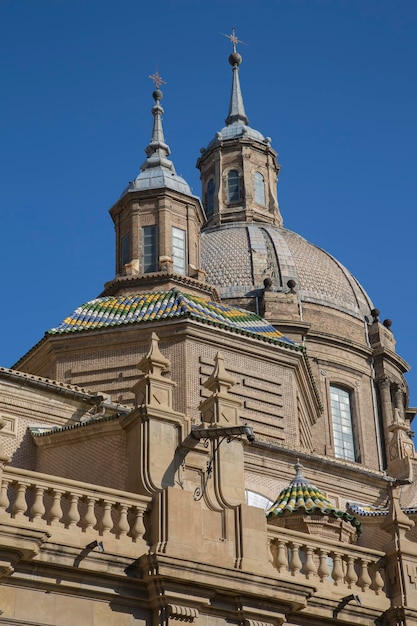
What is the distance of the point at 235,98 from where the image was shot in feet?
184

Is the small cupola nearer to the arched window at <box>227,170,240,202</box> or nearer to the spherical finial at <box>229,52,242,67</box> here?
the arched window at <box>227,170,240,202</box>

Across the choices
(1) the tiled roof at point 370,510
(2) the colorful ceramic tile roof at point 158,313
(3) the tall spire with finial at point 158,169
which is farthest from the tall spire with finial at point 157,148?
(1) the tiled roof at point 370,510

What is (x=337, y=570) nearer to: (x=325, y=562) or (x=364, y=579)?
(x=325, y=562)

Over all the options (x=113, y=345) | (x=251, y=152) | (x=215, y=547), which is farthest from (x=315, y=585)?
(x=251, y=152)

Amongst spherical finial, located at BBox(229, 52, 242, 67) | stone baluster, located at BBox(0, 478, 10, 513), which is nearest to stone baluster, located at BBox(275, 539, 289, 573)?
stone baluster, located at BBox(0, 478, 10, 513)

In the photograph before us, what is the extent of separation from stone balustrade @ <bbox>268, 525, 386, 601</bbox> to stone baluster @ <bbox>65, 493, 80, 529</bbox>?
2.99 meters

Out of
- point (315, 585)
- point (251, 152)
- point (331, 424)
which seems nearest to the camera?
point (315, 585)

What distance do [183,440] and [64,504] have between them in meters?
2.21

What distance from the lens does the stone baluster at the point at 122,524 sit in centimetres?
1576

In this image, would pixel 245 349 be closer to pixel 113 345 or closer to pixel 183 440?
pixel 113 345

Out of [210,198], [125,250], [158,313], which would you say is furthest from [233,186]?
[158,313]

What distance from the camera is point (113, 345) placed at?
29250 millimetres

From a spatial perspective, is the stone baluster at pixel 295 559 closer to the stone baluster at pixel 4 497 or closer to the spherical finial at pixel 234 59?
the stone baluster at pixel 4 497

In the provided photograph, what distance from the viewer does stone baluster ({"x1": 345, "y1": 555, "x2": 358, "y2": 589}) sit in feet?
57.3
